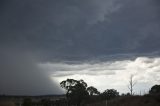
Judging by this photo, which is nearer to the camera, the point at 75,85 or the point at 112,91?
the point at 75,85

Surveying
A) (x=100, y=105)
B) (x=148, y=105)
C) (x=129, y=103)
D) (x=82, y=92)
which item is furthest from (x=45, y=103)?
(x=148, y=105)

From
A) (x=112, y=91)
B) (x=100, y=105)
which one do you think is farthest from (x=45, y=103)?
(x=100, y=105)

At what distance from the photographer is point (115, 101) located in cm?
8075

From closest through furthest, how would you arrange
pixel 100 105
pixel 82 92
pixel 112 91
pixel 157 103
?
pixel 157 103 → pixel 100 105 → pixel 82 92 → pixel 112 91

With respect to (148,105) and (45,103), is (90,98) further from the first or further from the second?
(148,105)

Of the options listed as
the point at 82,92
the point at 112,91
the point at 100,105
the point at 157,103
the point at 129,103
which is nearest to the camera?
the point at 157,103

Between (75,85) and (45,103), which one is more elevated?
(75,85)

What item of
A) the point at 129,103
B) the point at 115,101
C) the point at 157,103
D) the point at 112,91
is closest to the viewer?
the point at 157,103

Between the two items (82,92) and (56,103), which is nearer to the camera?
(82,92)

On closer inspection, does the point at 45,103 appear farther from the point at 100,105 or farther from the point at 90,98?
the point at 100,105

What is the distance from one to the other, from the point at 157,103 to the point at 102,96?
6017 cm

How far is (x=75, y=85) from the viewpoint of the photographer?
12112 centimetres

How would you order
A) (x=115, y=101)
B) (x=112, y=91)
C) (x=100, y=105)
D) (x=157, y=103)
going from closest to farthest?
(x=157, y=103) → (x=115, y=101) → (x=100, y=105) → (x=112, y=91)

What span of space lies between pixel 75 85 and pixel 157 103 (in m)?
60.2
